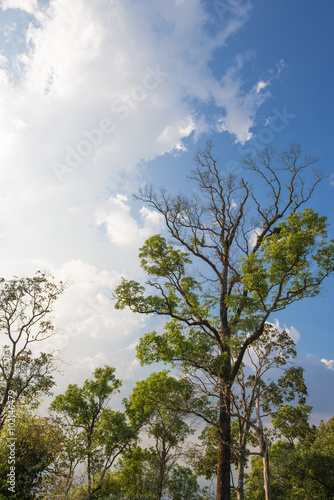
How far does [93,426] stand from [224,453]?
41.1ft

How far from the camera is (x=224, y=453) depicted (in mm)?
11320

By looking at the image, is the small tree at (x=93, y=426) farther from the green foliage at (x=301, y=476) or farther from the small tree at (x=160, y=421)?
the green foliage at (x=301, y=476)

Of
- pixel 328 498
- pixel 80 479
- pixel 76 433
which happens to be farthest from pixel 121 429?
pixel 328 498

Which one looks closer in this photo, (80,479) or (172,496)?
(80,479)

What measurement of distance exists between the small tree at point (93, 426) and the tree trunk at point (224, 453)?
1016cm

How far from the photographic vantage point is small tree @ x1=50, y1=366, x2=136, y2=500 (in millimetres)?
18938

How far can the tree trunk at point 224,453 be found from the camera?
10.8m

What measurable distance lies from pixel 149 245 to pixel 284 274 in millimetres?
6161

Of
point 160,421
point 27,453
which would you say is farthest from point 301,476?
point 27,453

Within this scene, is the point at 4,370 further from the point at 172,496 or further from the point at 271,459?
the point at 271,459

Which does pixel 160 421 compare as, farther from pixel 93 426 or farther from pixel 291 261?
pixel 291 261

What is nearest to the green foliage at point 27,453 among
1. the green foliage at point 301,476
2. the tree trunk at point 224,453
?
the tree trunk at point 224,453

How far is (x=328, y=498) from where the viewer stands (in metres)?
15.8

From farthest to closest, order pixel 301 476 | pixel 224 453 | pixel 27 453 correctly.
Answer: pixel 301 476 → pixel 224 453 → pixel 27 453
